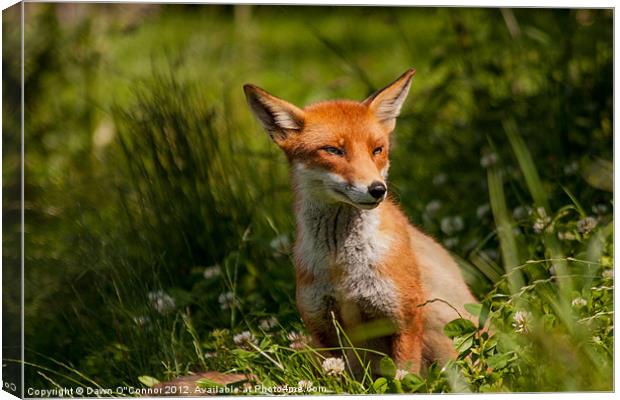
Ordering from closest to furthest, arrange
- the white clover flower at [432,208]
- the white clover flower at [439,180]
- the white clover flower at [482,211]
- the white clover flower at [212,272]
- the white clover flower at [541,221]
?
the white clover flower at [541,221] → the white clover flower at [212,272] → the white clover flower at [482,211] → the white clover flower at [432,208] → the white clover flower at [439,180]

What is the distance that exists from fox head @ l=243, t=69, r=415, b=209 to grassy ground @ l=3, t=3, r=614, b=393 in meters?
0.63

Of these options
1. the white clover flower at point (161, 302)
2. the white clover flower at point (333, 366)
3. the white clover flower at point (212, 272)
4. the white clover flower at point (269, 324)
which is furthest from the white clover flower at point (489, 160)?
the white clover flower at point (333, 366)

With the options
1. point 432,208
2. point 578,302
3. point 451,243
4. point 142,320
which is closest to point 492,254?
point 451,243

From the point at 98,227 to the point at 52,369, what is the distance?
1185 millimetres

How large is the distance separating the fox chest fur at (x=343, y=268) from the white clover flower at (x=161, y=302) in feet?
3.16

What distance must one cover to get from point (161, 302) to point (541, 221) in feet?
6.23

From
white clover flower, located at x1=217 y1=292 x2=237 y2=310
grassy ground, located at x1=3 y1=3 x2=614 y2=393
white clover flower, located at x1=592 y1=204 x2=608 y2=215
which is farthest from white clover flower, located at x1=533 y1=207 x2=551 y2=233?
white clover flower, located at x1=217 y1=292 x2=237 y2=310

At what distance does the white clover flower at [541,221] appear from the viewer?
Result: 5215 mm

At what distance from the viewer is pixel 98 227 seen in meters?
6.18

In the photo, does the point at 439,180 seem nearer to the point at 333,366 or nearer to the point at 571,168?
the point at 571,168

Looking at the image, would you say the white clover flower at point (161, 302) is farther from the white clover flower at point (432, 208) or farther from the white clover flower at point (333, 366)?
the white clover flower at point (432, 208)

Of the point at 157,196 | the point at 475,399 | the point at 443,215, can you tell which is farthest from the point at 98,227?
the point at 475,399

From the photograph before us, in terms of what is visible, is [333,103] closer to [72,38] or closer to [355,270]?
[355,270]

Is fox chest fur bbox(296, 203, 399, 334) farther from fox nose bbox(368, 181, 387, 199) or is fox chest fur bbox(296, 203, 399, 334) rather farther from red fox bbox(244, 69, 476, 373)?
fox nose bbox(368, 181, 387, 199)
